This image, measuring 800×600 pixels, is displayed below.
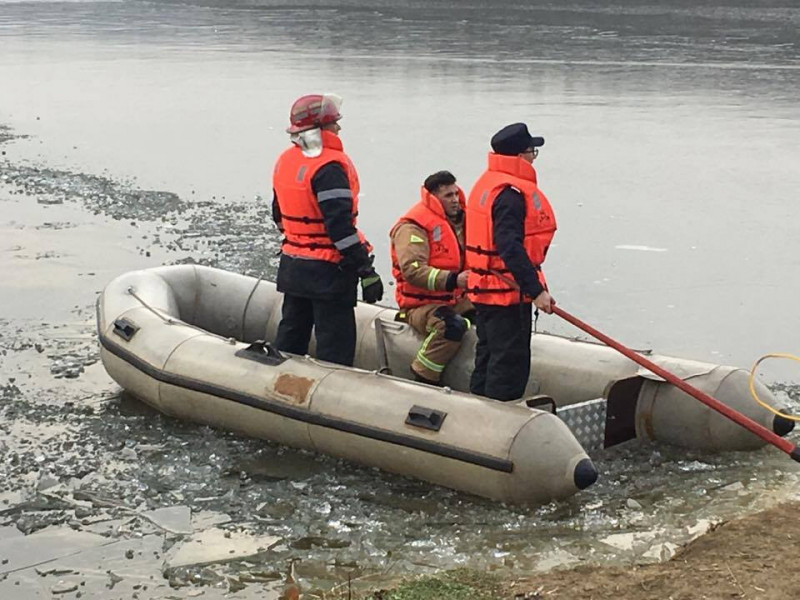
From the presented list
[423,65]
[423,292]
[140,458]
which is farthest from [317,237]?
[423,65]

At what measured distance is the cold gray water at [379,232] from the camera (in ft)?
19.1

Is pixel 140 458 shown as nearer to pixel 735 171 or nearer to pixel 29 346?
pixel 29 346

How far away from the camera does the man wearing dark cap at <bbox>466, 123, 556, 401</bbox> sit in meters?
6.16

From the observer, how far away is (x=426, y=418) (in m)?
6.20

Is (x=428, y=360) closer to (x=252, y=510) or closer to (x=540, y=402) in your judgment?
(x=540, y=402)

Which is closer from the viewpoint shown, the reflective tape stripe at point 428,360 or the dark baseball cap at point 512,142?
the dark baseball cap at point 512,142

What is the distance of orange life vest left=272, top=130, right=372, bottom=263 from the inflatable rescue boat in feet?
1.97

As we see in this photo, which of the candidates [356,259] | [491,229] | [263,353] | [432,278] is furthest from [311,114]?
[263,353]

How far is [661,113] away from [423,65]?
770 cm

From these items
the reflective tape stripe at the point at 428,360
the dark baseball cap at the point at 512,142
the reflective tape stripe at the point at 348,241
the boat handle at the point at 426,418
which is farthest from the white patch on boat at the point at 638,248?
the boat handle at the point at 426,418

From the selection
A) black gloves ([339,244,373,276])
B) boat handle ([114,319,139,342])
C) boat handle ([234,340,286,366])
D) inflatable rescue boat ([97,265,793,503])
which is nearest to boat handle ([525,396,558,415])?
inflatable rescue boat ([97,265,793,503])

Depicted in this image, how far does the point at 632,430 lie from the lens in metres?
6.72

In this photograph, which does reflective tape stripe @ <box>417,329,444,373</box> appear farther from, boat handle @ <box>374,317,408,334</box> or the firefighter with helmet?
the firefighter with helmet

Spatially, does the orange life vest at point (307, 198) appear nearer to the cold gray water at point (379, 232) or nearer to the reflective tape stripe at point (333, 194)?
the reflective tape stripe at point (333, 194)
